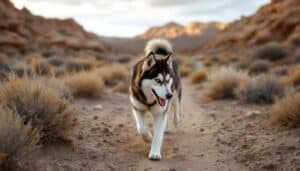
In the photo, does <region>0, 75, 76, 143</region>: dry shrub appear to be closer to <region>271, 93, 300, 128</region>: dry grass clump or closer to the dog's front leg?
the dog's front leg

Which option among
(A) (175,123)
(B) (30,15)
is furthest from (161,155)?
(B) (30,15)

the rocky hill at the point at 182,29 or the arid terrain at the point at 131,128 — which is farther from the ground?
the rocky hill at the point at 182,29

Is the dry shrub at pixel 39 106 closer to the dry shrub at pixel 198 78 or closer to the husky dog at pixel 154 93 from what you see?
the husky dog at pixel 154 93

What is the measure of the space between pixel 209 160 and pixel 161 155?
76cm

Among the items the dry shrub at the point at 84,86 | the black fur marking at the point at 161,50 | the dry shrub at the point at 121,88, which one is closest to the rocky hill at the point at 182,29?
the dry shrub at the point at 121,88

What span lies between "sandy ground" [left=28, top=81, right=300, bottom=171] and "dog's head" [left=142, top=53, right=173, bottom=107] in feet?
3.31

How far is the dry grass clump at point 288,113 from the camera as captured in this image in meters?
6.13

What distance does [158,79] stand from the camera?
539cm

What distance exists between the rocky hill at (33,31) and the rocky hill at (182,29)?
9987 centimetres

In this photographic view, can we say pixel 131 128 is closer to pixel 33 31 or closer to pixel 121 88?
pixel 121 88

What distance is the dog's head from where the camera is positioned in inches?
209

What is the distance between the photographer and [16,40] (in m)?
36.7

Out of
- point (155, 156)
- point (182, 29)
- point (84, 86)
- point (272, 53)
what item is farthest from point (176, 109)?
point (182, 29)

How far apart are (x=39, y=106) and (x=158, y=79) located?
5.97 ft
